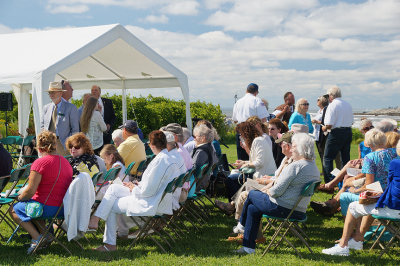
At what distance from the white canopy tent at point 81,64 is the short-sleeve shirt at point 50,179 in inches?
143

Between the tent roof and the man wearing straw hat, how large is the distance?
2.69 feet

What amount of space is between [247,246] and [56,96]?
4.30 metres

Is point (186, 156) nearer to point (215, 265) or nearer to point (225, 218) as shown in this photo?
point (225, 218)

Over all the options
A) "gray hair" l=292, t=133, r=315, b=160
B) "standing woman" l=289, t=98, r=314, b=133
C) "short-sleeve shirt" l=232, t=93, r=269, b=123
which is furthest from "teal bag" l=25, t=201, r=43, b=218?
"standing woman" l=289, t=98, r=314, b=133

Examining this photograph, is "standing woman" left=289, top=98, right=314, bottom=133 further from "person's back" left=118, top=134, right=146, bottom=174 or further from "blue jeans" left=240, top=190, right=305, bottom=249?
"blue jeans" left=240, top=190, right=305, bottom=249

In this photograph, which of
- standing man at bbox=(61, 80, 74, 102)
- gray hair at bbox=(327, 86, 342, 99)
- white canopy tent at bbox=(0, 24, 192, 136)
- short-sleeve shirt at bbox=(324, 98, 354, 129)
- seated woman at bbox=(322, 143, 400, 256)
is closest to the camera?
seated woman at bbox=(322, 143, 400, 256)

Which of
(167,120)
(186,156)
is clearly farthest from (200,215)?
(167,120)

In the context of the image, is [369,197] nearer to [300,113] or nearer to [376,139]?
[376,139]

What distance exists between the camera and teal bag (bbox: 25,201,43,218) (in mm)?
4734

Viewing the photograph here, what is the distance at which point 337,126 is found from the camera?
8852mm

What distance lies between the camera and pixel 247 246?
4.94 meters

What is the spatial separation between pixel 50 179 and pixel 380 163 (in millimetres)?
3369

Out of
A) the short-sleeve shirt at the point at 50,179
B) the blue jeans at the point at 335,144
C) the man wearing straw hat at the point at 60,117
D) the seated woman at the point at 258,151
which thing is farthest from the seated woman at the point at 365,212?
the man wearing straw hat at the point at 60,117

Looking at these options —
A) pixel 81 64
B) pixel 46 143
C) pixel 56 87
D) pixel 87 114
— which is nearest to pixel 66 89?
pixel 56 87
